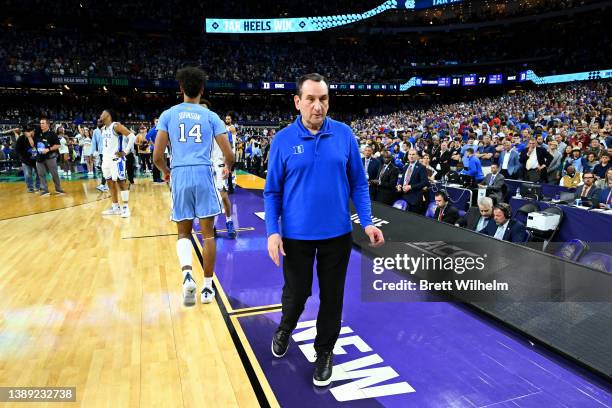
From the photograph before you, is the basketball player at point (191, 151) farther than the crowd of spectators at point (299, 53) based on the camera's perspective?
No

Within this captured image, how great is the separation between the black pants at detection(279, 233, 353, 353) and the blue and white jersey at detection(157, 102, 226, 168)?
1440 millimetres

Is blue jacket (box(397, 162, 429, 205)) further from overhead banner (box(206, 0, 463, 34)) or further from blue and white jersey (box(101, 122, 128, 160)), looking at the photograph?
overhead banner (box(206, 0, 463, 34))

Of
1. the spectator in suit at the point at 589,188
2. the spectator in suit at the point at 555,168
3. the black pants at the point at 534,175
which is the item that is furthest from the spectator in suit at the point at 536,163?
the spectator in suit at the point at 589,188

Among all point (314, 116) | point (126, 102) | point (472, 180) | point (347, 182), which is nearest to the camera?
point (314, 116)

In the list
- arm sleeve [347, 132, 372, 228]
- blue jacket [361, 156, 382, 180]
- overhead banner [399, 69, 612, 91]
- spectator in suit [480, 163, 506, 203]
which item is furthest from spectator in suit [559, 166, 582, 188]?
overhead banner [399, 69, 612, 91]

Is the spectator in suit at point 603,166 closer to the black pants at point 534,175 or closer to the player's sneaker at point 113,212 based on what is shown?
the black pants at point 534,175

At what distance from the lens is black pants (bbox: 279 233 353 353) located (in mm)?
2430

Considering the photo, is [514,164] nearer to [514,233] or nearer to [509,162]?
[509,162]

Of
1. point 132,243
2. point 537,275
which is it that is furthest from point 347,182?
point 132,243

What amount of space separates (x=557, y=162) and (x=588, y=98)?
1590 cm

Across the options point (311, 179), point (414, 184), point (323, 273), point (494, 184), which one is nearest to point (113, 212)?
point (414, 184)

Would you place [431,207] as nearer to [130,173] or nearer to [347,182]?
[347,182]

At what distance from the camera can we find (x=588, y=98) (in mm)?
20578

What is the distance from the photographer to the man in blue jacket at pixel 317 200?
231cm
